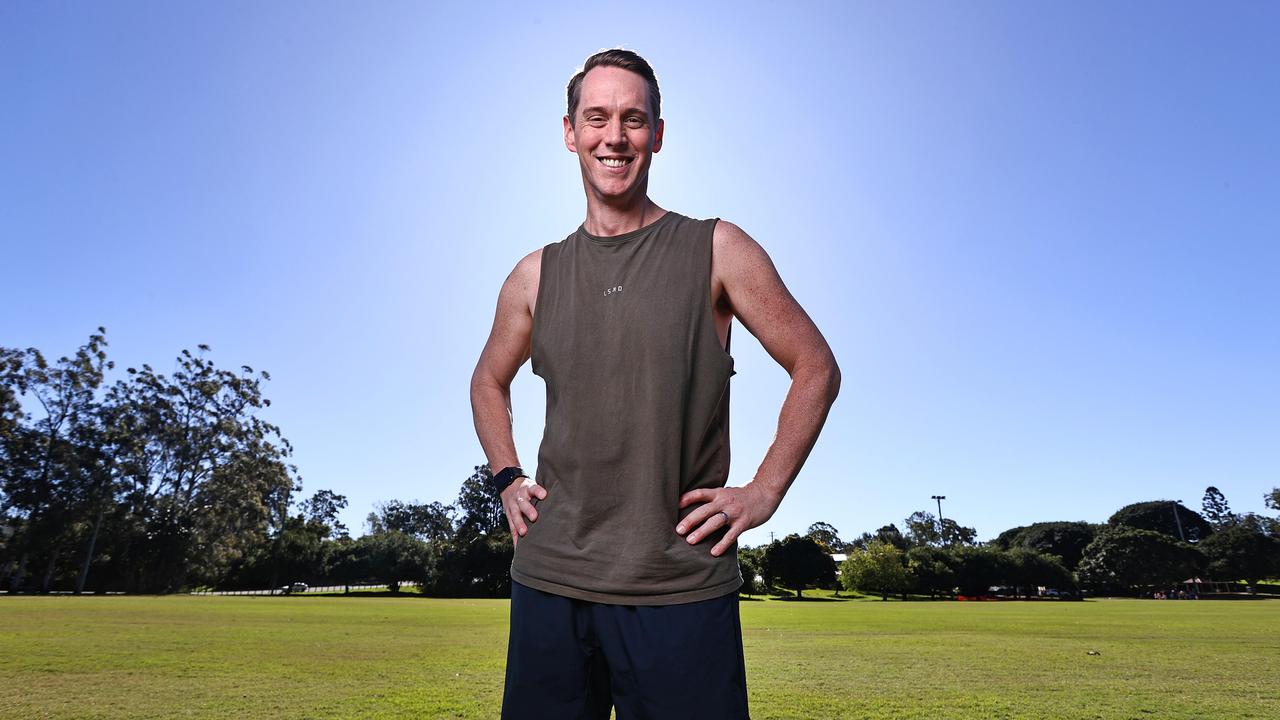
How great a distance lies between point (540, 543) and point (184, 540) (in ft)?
203

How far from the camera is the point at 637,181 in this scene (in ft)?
7.31

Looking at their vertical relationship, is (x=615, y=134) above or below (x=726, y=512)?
above

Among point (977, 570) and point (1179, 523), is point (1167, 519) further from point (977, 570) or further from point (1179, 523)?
point (977, 570)

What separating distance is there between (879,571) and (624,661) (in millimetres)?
66287

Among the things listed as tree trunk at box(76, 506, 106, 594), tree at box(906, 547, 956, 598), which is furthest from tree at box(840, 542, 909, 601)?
tree trunk at box(76, 506, 106, 594)

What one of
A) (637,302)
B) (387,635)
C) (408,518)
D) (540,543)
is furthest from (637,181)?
(408,518)

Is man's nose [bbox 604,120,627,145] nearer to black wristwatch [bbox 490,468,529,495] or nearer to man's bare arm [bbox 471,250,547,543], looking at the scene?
man's bare arm [bbox 471,250,547,543]

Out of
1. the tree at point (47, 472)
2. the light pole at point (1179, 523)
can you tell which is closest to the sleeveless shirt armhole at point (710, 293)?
the tree at point (47, 472)

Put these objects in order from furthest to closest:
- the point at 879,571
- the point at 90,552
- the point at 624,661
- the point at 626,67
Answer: the point at 879,571 < the point at 90,552 < the point at 626,67 < the point at 624,661

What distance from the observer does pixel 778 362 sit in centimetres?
217

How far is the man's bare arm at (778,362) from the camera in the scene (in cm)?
188

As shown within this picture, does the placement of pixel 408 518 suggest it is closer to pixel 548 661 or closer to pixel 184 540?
pixel 184 540

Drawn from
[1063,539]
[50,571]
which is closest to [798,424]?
[50,571]

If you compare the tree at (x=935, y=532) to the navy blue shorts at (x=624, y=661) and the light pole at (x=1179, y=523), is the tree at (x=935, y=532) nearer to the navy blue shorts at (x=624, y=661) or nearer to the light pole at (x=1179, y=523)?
the light pole at (x=1179, y=523)
